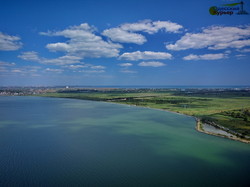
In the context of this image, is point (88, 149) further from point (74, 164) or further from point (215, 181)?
point (215, 181)

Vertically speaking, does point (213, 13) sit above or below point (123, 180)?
above

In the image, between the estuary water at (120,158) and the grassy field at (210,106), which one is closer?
the estuary water at (120,158)

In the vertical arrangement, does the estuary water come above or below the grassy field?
below

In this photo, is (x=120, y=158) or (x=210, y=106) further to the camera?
(x=210, y=106)

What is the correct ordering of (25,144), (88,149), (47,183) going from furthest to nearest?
1. (25,144)
2. (88,149)
3. (47,183)

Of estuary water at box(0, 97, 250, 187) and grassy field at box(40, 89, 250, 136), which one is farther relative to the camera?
grassy field at box(40, 89, 250, 136)

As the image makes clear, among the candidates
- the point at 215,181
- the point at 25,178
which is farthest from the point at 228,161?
the point at 25,178

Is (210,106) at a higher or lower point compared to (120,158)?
higher

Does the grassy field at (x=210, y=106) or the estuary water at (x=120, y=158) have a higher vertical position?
the grassy field at (x=210, y=106)
